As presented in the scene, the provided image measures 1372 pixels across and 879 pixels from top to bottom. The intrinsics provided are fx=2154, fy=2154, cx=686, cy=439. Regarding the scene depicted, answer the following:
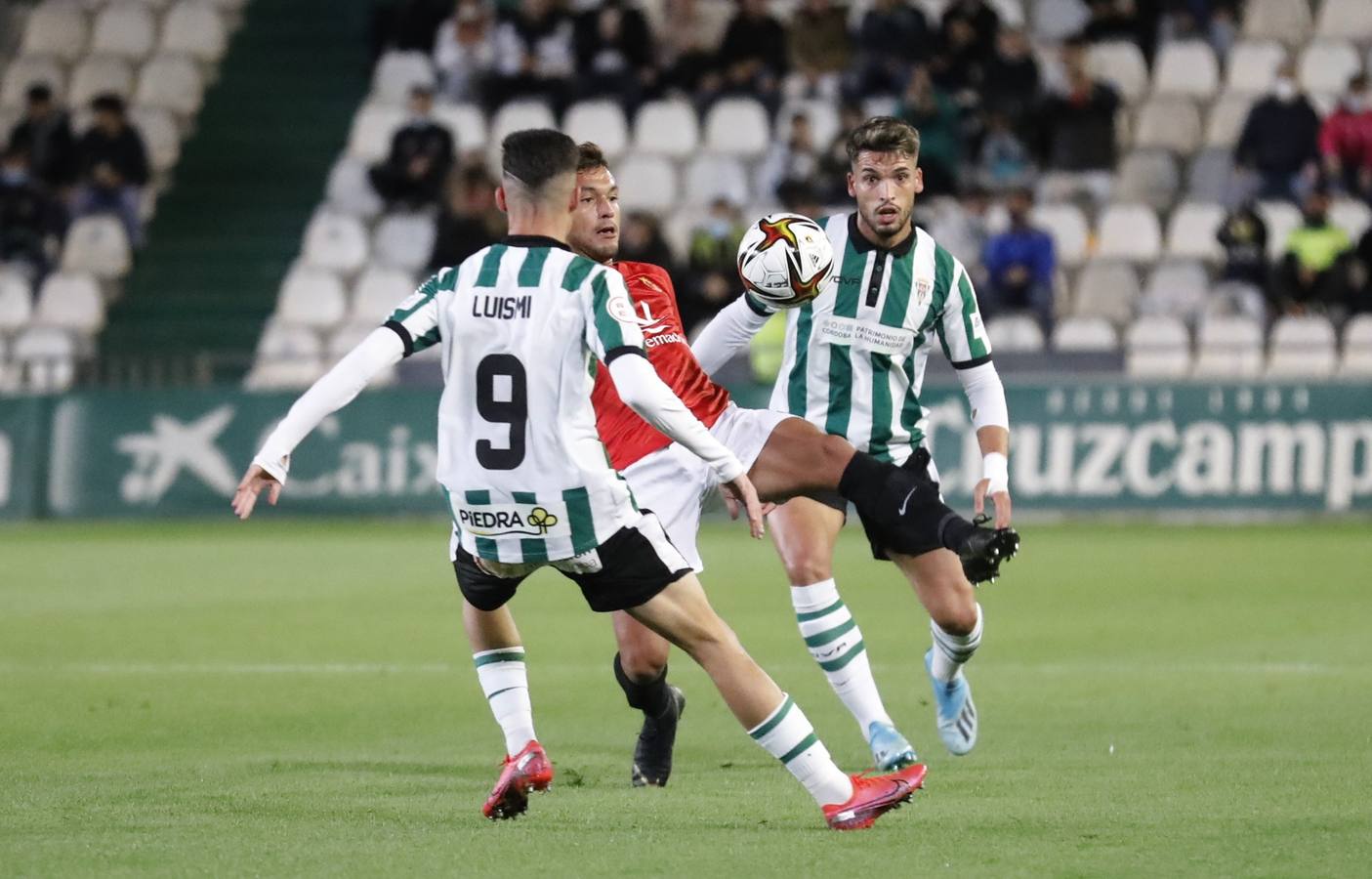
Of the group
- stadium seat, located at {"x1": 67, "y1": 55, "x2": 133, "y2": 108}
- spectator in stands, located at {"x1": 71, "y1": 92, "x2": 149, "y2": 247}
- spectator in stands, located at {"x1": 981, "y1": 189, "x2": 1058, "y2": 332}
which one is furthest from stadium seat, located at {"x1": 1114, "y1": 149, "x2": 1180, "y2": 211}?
stadium seat, located at {"x1": 67, "y1": 55, "x2": 133, "y2": 108}

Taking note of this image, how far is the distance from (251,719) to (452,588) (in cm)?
545

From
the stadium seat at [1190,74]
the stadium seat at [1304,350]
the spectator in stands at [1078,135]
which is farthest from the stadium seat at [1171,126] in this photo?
the stadium seat at [1304,350]

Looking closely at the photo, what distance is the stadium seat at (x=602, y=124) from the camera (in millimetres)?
22594

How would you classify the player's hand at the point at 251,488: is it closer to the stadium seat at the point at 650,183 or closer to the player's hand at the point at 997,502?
the player's hand at the point at 997,502

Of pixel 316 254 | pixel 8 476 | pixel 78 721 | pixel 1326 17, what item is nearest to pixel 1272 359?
pixel 1326 17

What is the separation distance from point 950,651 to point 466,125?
627 inches

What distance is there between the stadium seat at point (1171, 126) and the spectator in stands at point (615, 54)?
203 inches

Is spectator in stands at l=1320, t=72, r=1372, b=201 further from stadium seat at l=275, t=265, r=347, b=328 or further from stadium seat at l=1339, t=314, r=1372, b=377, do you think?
stadium seat at l=275, t=265, r=347, b=328

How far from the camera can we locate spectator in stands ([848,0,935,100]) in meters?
21.8

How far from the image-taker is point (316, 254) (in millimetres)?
22484

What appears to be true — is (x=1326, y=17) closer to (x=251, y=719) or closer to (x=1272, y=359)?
(x=1272, y=359)

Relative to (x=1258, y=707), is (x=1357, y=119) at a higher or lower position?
higher

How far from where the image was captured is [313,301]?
22.0m

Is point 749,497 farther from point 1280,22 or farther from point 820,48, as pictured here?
point 1280,22
